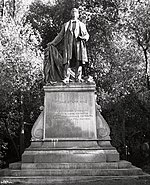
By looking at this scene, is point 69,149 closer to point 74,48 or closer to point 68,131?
point 68,131

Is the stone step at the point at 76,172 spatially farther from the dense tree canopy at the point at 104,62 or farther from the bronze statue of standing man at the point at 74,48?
the dense tree canopy at the point at 104,62

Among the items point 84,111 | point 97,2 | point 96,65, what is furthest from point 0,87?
point 97,2

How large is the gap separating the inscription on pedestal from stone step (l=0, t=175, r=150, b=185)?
6.68 ft

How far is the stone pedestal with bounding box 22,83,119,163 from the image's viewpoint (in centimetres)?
967

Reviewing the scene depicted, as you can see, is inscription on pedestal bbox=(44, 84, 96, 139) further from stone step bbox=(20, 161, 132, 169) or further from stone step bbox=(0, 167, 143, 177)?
stone step bbox=(0, 167, 143, 177)

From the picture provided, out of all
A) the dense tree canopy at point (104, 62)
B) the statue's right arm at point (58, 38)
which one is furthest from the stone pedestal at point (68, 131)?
the dense tree canopy at point (104, 62)

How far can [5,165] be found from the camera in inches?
847

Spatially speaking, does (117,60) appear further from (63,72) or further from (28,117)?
(63,72)

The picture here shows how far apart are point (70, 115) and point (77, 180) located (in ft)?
8.90

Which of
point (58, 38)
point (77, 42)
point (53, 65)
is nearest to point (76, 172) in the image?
point (53, 65)

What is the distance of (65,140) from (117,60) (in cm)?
1290

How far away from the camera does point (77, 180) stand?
8.27m

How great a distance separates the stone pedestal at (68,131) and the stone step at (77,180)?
120cm

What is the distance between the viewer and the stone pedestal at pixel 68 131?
31.7 ft
